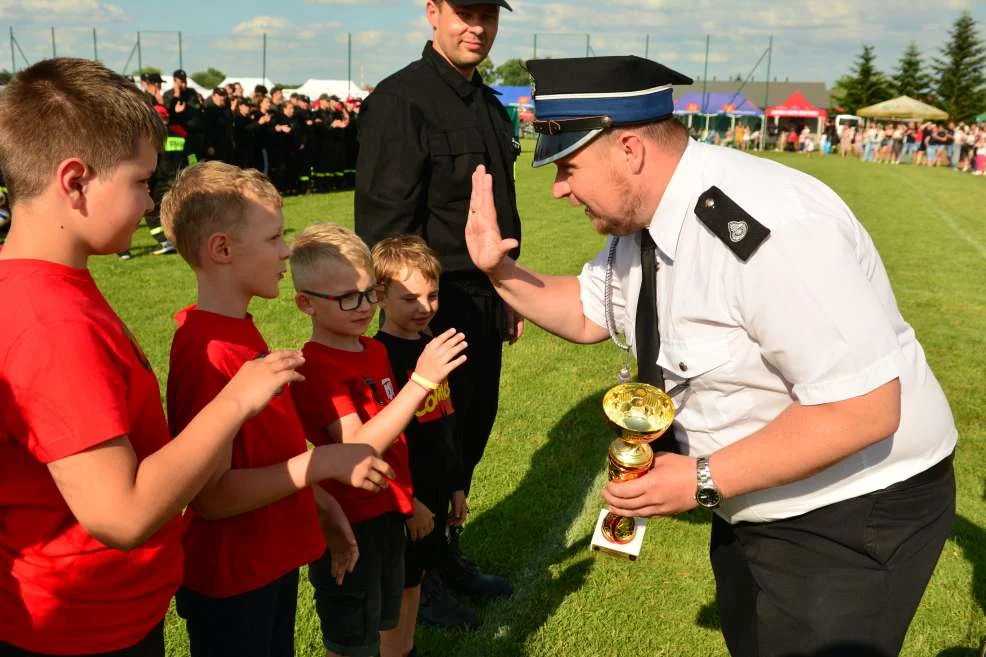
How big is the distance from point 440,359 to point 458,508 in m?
1.15

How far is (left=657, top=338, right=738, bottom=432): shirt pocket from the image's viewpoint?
2061 millimetres

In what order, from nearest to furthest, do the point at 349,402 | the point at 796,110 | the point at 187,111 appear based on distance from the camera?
1. the point at 349,402
2. the point at 187,111
3. the point at 796,110

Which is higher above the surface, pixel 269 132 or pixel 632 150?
pixel 632 150

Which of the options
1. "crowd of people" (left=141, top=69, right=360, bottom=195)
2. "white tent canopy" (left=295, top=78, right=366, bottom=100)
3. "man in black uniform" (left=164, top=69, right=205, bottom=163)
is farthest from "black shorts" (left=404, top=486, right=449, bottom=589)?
"white tent canopy" (left=295, top=78, right=366, bottom=100)

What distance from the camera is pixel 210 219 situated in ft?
6.73

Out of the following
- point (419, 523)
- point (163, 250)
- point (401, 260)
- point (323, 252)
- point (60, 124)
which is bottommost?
point (163, 250)

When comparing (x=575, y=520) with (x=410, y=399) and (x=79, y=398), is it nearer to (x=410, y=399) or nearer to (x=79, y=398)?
(x=410, y=399)

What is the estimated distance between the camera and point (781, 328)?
71.7 inches

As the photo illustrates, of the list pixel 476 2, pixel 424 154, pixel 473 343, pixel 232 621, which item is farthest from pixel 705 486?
pixel 476 2

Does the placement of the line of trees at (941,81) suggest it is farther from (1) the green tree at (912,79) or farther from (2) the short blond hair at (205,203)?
(2) the short blond hair at (205,203)

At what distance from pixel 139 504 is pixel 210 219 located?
2.68ft

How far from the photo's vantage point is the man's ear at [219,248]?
2041 millimetres

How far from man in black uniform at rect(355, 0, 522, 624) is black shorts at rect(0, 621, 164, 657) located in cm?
151

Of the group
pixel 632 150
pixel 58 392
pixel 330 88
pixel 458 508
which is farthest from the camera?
pixel 330 88
